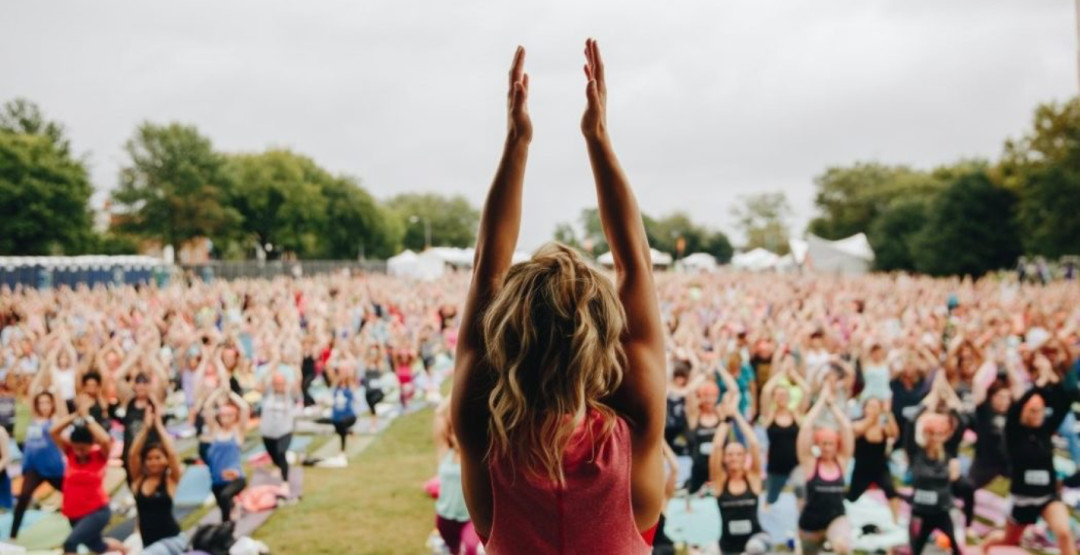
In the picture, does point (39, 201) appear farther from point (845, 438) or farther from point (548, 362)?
point (548, 362)

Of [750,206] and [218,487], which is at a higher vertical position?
[750,206]

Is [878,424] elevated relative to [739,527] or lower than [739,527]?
elevated

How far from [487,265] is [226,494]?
6642 mm

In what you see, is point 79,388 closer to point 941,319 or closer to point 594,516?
point 594,516

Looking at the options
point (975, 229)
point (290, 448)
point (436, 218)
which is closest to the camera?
point (290, 448)

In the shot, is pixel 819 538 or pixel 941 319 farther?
pixel 941 319

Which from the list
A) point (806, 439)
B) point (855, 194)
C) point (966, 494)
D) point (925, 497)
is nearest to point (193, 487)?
point (806, 439)

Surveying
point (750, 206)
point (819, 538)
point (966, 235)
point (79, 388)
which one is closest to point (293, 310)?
point (79, 388)

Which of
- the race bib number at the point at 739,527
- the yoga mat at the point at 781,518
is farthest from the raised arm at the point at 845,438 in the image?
the race bib number at the point at 739,527

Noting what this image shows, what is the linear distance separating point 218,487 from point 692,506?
189 inches

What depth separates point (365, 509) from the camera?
26.5ft

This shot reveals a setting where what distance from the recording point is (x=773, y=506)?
7773mm

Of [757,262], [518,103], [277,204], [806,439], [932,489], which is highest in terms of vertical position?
[277,204]

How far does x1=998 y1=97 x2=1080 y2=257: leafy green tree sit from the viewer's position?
3278cm
